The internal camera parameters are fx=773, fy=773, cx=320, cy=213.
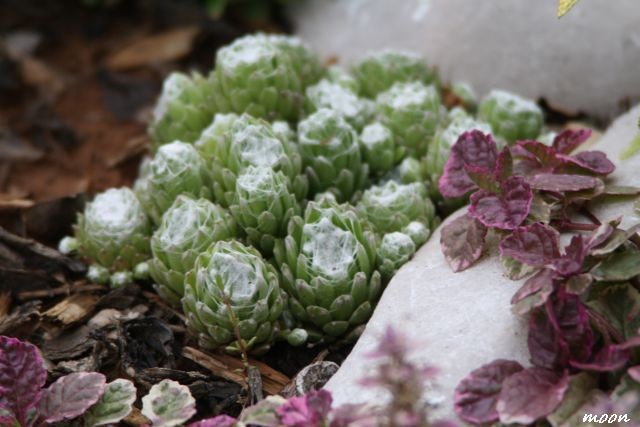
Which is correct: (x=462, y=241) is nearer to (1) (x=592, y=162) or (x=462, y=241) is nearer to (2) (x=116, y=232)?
(1) (x=592, y=162)

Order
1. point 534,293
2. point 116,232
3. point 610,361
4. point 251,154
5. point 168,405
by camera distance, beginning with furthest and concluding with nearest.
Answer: point 116,232 < point 251,154 < point 168,405 < point 534,293 < point 610,361

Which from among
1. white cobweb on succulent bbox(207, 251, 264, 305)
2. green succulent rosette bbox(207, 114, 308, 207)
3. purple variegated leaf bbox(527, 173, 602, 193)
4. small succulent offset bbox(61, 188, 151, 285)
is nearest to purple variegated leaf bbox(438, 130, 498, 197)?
purple variegated leaf bbox(527, 173, 602, 193)

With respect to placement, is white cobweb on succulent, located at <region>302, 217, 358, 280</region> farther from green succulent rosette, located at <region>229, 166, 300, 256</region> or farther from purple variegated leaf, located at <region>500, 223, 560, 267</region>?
purple variegated leaf, located at <region>500, 223, 560, 267</region>

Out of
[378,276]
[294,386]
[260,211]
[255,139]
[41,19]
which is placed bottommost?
[294,386]

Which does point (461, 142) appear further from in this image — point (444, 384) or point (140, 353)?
point (140, 353)

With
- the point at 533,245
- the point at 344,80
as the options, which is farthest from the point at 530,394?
the point at 344,80

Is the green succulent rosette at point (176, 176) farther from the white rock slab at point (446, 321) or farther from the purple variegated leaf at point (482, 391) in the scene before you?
the purple variegated leaf at point (482, 391)

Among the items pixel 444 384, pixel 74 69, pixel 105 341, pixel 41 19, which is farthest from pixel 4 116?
pixel 444 384
